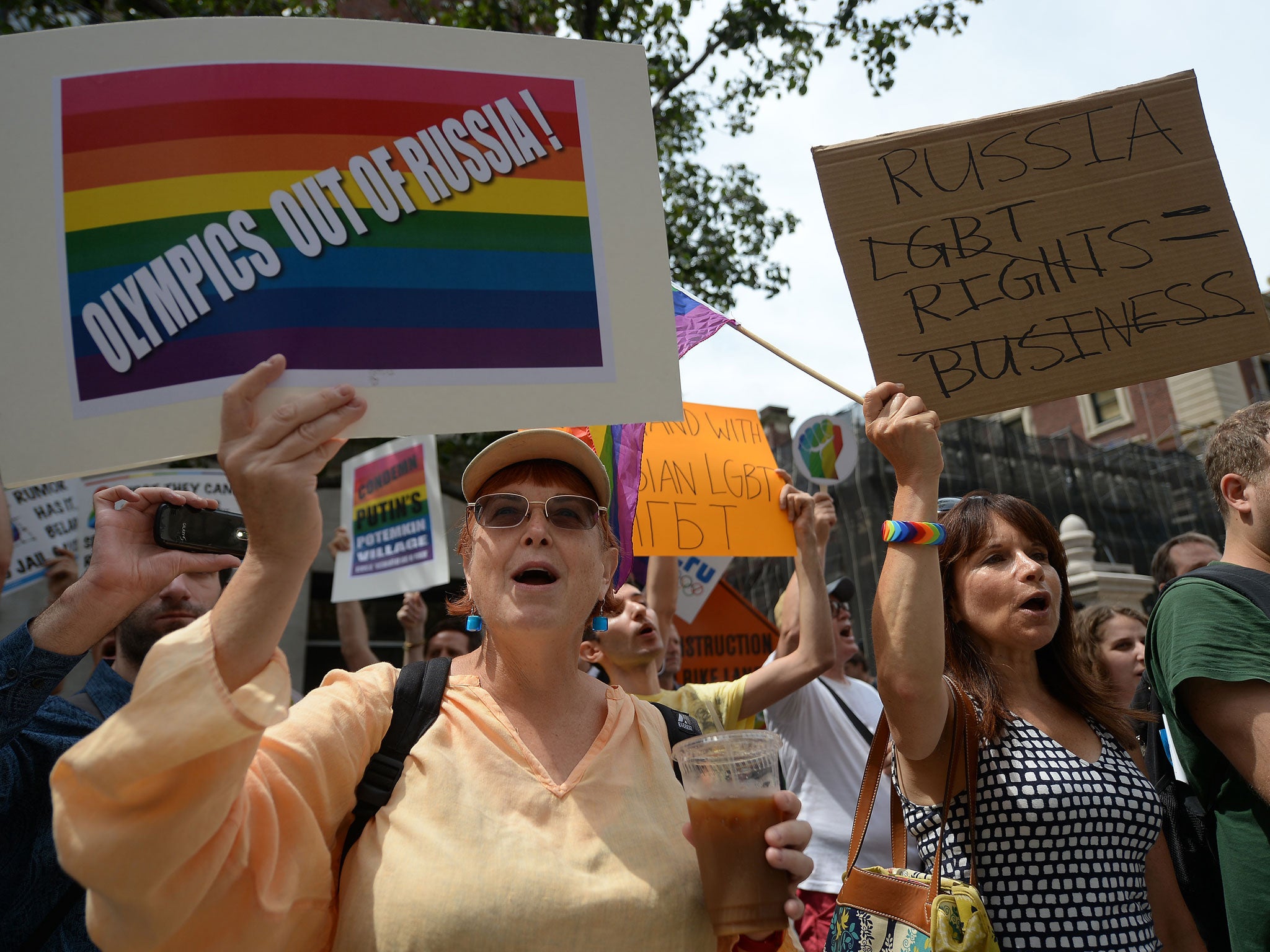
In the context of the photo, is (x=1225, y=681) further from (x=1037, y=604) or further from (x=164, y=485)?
(x=164, y=485)

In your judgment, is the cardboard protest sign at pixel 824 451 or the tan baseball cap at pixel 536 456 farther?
the cardboard protest sign at pixel 824 451

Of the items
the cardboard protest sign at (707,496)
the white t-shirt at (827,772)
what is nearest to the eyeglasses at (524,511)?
the cardboard protest sign at (707,496)

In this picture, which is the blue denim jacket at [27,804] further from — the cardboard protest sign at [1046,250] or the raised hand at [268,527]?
the cardboard protest sign at [1046,250]

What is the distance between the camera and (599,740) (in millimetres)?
1951

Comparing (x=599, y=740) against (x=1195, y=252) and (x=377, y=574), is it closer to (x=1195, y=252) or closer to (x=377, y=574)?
(x=1195, y=252)

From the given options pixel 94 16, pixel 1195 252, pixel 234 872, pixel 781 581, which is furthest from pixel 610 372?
pixel 781 581

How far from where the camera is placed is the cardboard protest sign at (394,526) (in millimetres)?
6316

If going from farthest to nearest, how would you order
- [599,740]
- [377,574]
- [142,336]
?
[377,574], [599,740], [142,336]

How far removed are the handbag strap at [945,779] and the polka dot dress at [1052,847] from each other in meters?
0.05

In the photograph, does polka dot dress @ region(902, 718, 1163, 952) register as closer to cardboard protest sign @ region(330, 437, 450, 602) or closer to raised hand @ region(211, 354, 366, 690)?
raised hand @ region(211, 354, 366, 690)

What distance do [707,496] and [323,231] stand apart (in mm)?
2566

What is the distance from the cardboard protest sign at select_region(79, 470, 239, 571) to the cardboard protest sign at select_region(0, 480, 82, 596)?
0.17 feet

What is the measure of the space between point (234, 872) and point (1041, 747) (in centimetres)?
175

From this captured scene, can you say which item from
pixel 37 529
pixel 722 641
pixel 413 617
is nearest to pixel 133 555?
pixel 413 617
